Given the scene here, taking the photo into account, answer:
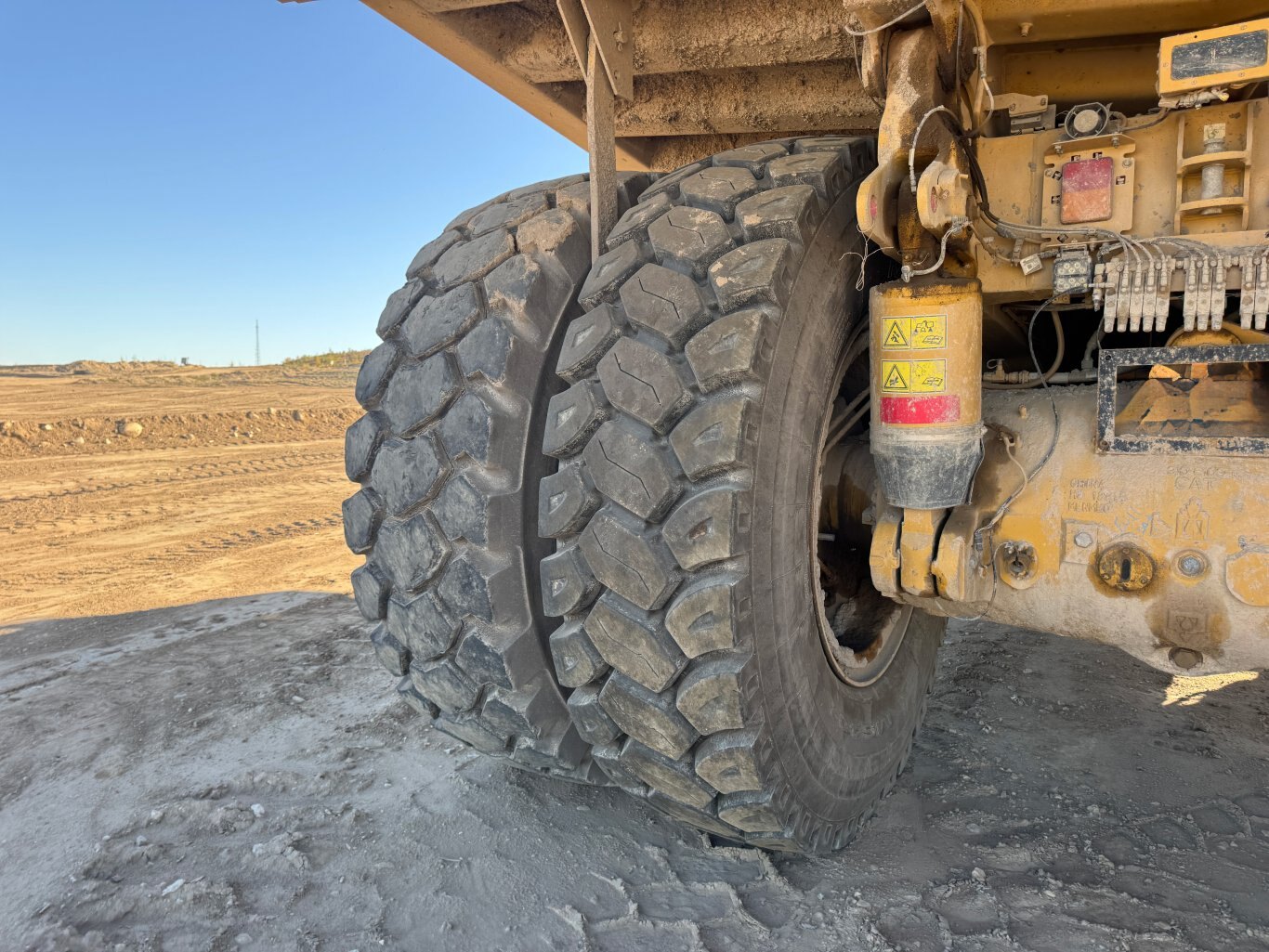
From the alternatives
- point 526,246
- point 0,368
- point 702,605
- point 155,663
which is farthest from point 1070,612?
point 0,368

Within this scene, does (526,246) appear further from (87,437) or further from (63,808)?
(87,437)

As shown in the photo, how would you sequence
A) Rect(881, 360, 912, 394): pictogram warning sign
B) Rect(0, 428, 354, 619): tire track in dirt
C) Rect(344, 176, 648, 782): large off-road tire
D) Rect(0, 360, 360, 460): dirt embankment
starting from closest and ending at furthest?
Rect(881, 360, 912, 394): pictogram warning sign, Rect(344, 176, 648, 782): large off-road tire, Rect(0, 428, 354, 619): tire track in dirt, Rect(0, 360, 360, 460): dirt embankment

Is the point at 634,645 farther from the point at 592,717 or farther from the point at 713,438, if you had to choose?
the point at 713,438

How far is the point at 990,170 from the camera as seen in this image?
2.07 meters

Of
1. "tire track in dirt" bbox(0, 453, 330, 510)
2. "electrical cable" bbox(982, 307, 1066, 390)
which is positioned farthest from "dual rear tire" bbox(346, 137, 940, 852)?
"tire track in dirt" bbox(0, 453, 330, 510)

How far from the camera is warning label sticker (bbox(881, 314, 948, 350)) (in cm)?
192

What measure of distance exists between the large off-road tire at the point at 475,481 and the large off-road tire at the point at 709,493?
0.18m

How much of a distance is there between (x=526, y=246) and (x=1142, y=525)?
1773 mm

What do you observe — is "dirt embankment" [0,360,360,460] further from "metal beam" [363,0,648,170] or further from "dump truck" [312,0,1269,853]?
"dump truck" [312,0,1269,853]

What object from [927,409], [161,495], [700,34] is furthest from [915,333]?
[161,495]

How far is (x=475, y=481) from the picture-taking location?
2.07m

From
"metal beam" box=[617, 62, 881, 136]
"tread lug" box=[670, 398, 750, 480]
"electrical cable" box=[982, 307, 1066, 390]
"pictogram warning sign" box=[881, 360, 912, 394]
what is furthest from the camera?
"metal beam" box=[617, 62, 881, 136]

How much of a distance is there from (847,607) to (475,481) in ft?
4.57

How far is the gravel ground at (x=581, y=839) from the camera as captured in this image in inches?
80.4
